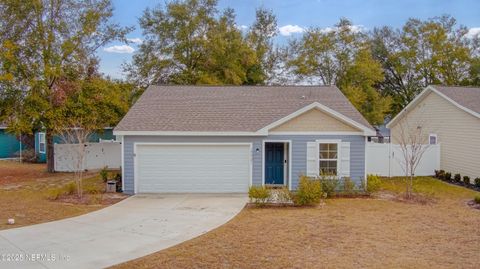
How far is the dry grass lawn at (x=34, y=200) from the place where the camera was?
11.9 m

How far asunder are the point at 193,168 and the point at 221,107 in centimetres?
324

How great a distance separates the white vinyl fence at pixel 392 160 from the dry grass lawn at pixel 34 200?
12942mm

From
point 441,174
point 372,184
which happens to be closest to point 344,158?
point 372,184

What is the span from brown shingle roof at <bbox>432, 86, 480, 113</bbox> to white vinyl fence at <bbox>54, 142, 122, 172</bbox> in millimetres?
18991

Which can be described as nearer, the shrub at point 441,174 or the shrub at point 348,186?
the shrub at point 348,186

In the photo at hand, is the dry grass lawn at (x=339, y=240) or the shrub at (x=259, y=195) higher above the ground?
the shrub at (x=259, y=195)

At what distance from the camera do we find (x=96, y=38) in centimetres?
2333

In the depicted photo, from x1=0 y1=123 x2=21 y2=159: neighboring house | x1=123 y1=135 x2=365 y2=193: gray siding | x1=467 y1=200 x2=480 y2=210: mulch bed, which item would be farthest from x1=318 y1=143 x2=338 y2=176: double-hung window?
x1=0 y1=123 x2=21 y2=159: neighboring house

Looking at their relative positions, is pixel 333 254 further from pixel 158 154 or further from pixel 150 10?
pixel 150 10

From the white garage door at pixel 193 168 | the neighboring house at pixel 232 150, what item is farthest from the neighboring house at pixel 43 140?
the white garage door at pixel 193 168

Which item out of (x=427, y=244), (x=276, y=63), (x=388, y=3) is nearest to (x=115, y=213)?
(x=427, y=244)

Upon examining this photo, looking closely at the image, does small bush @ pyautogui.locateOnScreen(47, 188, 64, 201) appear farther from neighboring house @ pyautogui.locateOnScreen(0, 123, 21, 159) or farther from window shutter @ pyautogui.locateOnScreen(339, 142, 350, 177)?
neighboring house @ pyautogui.locateOnScreen(0, 123, 21, 159)

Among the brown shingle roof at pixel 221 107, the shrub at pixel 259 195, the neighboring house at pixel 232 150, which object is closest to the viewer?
the shrub at pixel 259 195

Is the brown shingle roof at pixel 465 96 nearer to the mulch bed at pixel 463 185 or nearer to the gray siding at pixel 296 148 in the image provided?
the mulch bed at pixel 463 185
